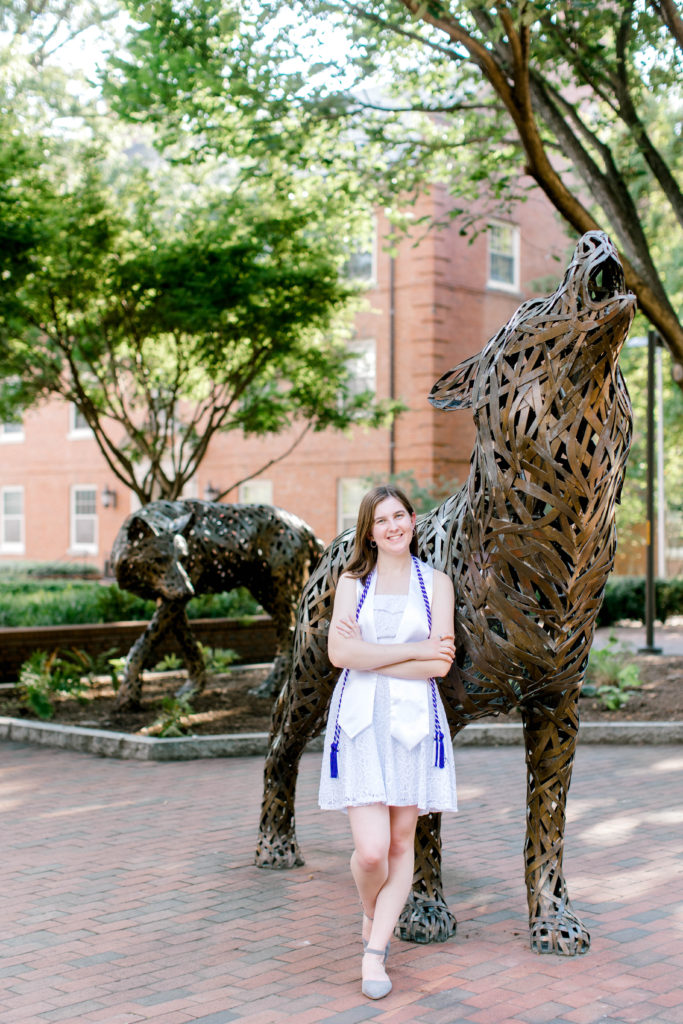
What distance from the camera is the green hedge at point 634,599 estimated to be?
22.0 m

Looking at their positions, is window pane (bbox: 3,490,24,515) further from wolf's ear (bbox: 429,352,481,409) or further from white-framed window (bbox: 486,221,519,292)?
wolf's ear (bbox: 429,352,481,409)

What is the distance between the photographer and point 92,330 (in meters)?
14.4

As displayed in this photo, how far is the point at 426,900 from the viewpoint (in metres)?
4.75

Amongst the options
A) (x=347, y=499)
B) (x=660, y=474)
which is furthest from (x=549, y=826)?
(x=347, y=499)

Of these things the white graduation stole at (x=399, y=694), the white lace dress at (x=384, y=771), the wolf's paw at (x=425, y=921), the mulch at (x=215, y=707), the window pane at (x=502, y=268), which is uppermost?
the window pane at (x=502, y=268)

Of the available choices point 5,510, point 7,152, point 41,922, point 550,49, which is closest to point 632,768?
point 41,922

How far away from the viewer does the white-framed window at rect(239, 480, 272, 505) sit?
2822 centimetres

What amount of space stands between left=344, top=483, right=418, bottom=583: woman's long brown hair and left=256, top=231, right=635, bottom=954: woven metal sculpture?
0.33m

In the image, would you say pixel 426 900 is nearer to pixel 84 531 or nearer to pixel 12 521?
pixel 84 531

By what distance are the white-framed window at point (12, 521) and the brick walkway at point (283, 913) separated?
87.7 feet

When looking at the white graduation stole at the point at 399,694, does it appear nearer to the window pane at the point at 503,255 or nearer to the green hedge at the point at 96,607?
the green hedge at the point at 96,607

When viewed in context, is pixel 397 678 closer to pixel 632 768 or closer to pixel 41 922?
pixel 41 922

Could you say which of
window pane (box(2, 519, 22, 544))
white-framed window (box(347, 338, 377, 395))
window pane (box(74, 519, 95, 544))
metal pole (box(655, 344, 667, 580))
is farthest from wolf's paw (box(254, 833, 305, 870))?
window pane (box(2, 519, 22, 544))

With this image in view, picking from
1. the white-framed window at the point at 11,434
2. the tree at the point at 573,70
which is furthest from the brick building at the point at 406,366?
the tree at the point at 573,70
